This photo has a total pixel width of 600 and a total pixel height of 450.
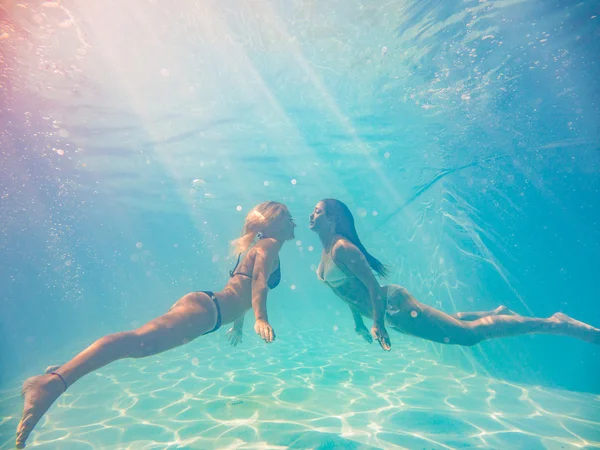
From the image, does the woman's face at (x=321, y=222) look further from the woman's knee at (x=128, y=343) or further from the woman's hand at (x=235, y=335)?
the woman's knee at (x=128, y=343)

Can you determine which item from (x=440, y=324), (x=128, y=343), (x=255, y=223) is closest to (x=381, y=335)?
(x=440, y=324)

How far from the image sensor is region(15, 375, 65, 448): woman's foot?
2.91 m

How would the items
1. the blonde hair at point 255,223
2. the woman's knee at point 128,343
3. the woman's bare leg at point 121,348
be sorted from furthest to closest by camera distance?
the blonde hair at point 255,223, the woman's knee at point 128,343, the woman's bare leg at point 121,348

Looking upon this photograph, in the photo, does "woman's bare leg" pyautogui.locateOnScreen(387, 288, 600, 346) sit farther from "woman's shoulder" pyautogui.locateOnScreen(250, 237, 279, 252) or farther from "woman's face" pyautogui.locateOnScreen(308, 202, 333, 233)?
"woman's shoulder" pyautogui.locateOnScreen(250, 237, 279, 252)

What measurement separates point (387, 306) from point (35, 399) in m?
4.59

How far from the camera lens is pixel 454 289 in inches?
534

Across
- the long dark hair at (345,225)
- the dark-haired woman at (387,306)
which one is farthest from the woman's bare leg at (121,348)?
the long dark hair at (345,225)

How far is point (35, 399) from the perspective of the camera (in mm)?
3072

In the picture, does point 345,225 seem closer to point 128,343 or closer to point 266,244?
point 266,244

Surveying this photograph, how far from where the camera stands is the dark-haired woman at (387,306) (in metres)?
4.96

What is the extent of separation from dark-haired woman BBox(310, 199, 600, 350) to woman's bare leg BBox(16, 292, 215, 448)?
223 cm

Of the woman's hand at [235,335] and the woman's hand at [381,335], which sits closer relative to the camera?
the woman's hand at [381,335]

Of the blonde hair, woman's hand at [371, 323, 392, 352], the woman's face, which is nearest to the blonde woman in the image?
the blonde hair

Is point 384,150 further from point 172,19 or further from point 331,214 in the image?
point 331,214
